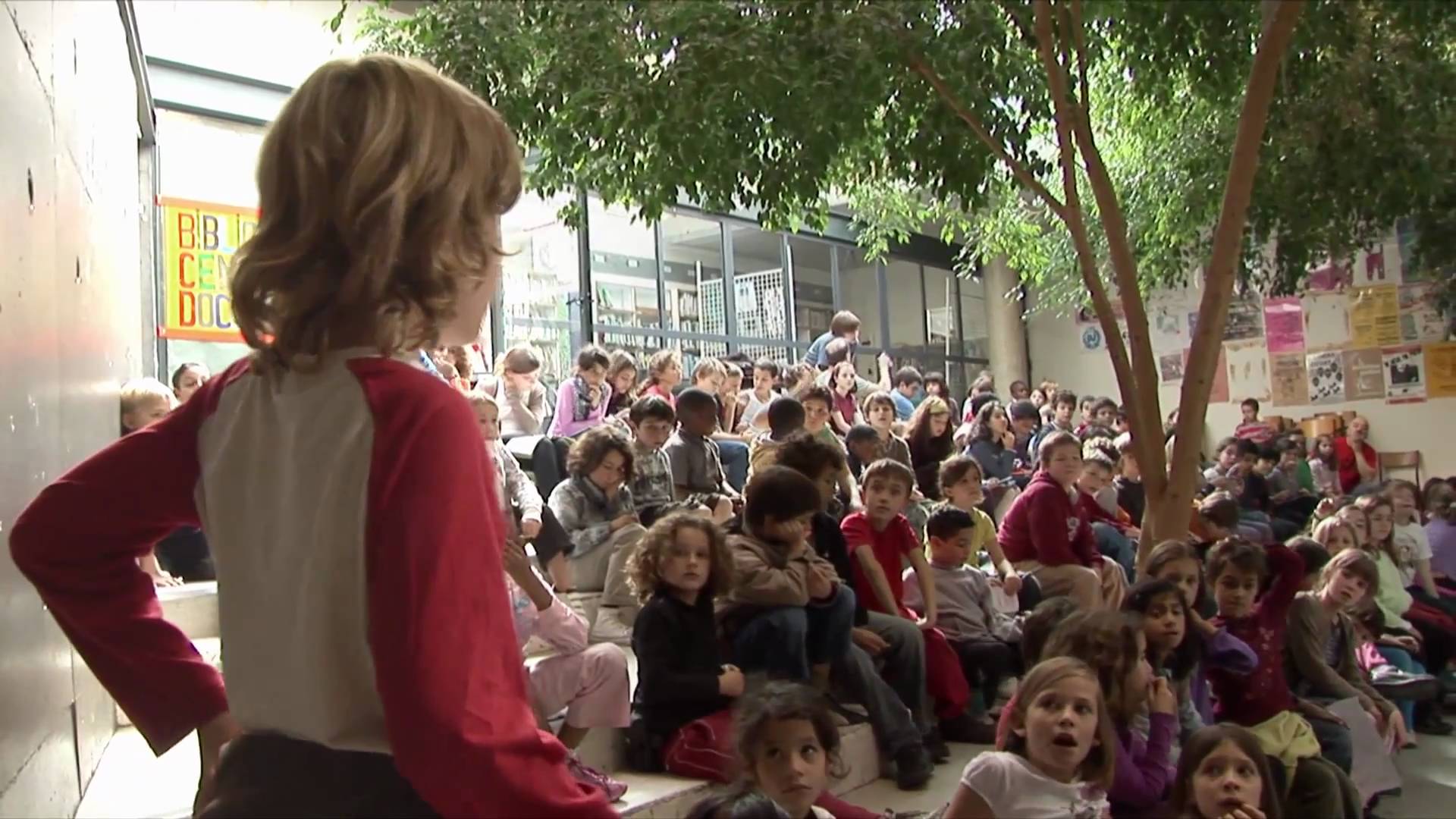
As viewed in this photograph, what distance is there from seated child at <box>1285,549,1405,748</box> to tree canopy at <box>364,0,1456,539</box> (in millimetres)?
715

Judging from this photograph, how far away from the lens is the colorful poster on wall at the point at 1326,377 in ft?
46.8

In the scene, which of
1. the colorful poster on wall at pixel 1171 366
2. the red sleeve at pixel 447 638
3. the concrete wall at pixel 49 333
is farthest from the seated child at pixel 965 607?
the colorful poster on wall at pixel 1171 366

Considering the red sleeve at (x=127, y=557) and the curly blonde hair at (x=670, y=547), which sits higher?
the red sleeve at (x=127, y=557)

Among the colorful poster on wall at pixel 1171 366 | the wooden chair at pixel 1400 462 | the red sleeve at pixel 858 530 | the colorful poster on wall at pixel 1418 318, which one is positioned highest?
the colorful poster on wall at pixel 1418 318

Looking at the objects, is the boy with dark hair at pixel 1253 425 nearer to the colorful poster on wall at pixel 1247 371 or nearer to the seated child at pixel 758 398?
the colorful poster on wall at pixel 1247 371

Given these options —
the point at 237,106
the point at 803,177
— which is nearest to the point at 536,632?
the point at 803,177

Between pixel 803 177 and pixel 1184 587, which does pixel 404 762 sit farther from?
pixel 803 177

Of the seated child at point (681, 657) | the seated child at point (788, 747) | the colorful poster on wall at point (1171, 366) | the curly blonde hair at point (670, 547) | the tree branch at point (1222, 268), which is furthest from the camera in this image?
the colorful poster on wall at point (1171, 366)

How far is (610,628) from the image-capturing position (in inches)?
198

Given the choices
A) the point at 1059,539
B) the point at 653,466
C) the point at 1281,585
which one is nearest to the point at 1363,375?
the point at 1059,539

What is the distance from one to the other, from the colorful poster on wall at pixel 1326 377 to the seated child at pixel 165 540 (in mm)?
13091

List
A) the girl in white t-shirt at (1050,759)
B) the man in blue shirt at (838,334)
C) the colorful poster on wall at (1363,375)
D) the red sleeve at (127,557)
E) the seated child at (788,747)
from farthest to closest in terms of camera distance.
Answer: the colorful poster on wall at (1363,375)
the man in blue shirt at (838,334)
the girl in white t-shirt at (1050,759)
the seated child at (788,747)
the red sleeve at (127,557)

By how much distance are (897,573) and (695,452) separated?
164 cm

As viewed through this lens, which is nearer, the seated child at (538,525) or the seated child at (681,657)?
the seated child at (681,657)
